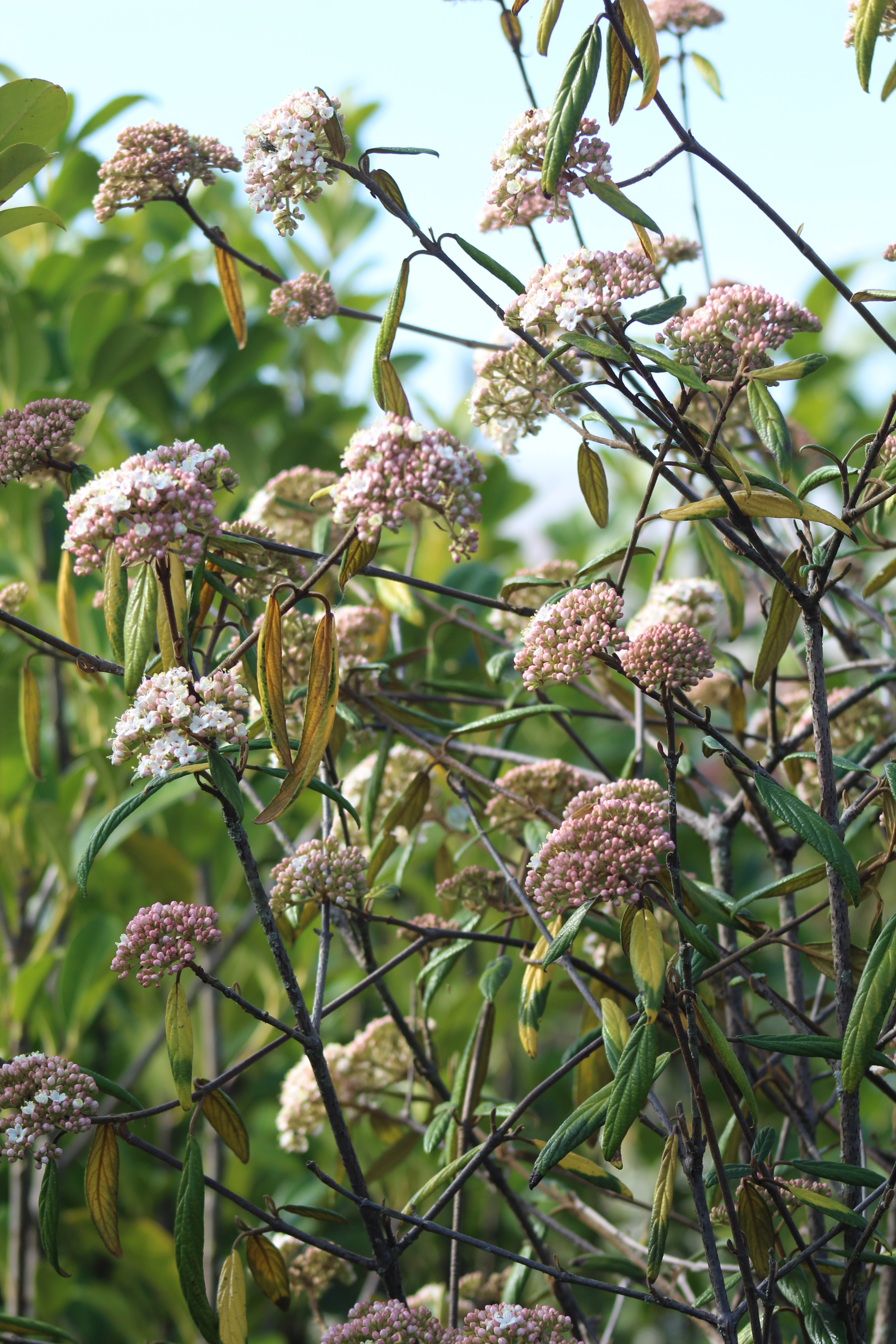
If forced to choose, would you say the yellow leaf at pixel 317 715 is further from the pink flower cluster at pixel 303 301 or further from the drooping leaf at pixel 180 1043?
the pink flower cluster at pixel 303 301

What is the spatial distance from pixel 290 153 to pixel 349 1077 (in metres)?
0.95

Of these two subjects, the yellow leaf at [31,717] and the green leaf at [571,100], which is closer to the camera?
the green leaf at [571,100]

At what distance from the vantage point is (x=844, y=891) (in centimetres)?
78

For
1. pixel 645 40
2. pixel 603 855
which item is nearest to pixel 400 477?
pixel 603 855

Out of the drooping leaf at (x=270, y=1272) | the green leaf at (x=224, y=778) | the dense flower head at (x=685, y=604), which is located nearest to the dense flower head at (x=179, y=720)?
the green leaf at (x=224, y=778)

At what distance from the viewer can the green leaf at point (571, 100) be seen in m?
0.76

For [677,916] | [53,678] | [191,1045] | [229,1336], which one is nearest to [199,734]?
[191,1045]

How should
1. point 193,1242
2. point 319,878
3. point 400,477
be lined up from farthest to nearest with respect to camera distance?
point 319,878 → point 193,1242 → point 400,477

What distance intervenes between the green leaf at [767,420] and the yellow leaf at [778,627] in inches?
3.4

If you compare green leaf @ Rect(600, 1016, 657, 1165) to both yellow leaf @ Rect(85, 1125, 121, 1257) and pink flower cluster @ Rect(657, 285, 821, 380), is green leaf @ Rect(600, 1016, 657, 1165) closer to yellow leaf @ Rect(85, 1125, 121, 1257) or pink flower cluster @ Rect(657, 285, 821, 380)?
yellow leaf @ Rect(85, 1125, 121, 1257)

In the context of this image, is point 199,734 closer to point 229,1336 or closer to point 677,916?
point 677,916

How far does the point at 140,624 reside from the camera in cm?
77

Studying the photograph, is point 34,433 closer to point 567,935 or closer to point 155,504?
point 155,504

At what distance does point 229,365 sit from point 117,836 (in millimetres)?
991
